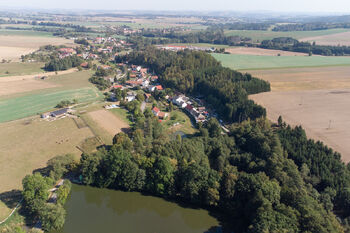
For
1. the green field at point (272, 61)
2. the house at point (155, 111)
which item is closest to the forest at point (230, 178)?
the house at point (155, 111)

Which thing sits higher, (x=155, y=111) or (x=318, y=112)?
(x=318, y=112)

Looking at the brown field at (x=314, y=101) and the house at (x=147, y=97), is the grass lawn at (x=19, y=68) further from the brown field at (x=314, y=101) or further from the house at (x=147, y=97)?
the brown field at (x=314, y=101)

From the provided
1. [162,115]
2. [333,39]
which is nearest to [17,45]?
[162,115]

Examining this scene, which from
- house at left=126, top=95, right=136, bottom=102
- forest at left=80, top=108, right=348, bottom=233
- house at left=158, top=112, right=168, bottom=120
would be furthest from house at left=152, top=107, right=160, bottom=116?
forest at left=80, top=108, right=348, bottom=233

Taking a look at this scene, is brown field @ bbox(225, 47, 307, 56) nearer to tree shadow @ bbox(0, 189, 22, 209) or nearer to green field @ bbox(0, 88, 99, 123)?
green field @ bbox(0, 88, 99, 123)

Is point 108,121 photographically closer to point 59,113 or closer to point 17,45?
point 59,113
